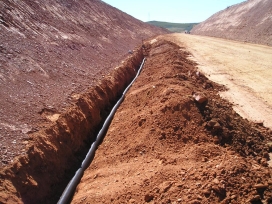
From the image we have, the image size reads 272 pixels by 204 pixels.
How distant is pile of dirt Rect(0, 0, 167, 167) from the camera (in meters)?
6.26

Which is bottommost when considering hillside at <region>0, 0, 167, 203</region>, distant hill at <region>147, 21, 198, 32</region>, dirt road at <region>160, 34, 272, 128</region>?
Result: distant hill at <region>147, 21, 198, 32</region>

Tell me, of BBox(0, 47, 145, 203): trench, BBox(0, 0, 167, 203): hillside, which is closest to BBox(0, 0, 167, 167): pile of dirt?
BBox(0, 0, 167, 203): hillside

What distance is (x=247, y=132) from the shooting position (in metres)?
6.45

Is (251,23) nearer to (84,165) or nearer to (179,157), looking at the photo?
(179,157)

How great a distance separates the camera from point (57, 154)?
20.4ft

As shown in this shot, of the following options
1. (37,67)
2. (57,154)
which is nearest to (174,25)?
(37,67)

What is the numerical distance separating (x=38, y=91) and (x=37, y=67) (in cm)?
163

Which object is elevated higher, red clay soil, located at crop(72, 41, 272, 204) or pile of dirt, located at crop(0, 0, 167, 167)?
pile of dirt, located at crop(0, 0, 167, 167)

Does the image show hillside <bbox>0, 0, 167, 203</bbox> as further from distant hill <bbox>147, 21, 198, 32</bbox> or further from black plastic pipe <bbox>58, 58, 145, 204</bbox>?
distant hill <bbox>147, 21, 198, 32</bbox>

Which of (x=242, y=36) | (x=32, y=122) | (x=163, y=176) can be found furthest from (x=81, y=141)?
(x=242, y=36)

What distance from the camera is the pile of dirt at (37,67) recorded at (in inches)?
Answer: 246

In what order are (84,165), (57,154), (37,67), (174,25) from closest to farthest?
1. (57,154)
2. (84,165)
3. (37,67)
4. (174,25)

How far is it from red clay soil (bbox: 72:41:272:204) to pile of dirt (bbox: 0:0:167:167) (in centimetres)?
193

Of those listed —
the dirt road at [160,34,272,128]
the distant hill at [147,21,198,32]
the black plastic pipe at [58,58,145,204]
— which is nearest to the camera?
the black plastic pipe at [58,58,145,204]
